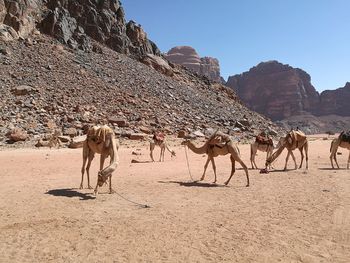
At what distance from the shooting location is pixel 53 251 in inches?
265

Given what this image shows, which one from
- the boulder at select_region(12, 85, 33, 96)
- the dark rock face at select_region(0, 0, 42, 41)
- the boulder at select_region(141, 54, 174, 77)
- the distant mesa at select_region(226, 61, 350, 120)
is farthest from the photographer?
the distant mesa at select_region(226, 61, 350, 120)

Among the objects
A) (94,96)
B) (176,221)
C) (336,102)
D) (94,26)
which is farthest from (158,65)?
(336,102)

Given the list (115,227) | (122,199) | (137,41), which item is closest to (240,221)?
(115,227)

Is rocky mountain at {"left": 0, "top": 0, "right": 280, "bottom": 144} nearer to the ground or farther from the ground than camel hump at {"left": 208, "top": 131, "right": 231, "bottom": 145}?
farther from the ground

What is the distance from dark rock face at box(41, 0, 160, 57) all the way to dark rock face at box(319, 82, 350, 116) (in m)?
121

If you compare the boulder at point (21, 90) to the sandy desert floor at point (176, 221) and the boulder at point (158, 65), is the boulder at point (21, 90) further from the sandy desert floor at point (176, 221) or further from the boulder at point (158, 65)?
the boulder at point (158, 65)

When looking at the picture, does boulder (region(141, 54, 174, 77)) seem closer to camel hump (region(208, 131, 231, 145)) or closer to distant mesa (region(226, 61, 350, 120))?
camel hump (region(208, 131, 231, 145))

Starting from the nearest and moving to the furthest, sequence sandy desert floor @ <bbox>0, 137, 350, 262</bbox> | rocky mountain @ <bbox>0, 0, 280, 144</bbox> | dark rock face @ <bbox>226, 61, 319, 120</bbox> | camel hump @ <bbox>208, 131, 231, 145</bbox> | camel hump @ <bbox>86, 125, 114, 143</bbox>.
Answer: sandy desert floor @ <bbox>0, 137, 350, 262</bbox> < camel hump @ <bbox>86, 125, 114, 143</bbox> < camel hump @ <bbox>208, 131, 231, 145</bbox> < rocky mountain @ <bbox>0, 0, 280, 144</bbox> < dark rock face @ <bbox>226, 61, 319, 120</bbox>

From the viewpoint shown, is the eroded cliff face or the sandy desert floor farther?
the eroded cliff face

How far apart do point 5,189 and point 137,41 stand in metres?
66.5

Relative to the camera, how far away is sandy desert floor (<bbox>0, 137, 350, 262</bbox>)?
6.71 metres

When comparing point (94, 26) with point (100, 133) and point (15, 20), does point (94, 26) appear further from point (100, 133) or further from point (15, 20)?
point (100, 133)

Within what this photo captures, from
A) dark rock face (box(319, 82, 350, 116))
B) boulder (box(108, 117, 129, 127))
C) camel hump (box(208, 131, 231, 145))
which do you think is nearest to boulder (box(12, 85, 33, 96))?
boulder (box(108, 117, 129, 127))

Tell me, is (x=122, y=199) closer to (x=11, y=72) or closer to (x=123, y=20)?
(x=11, y=72)
